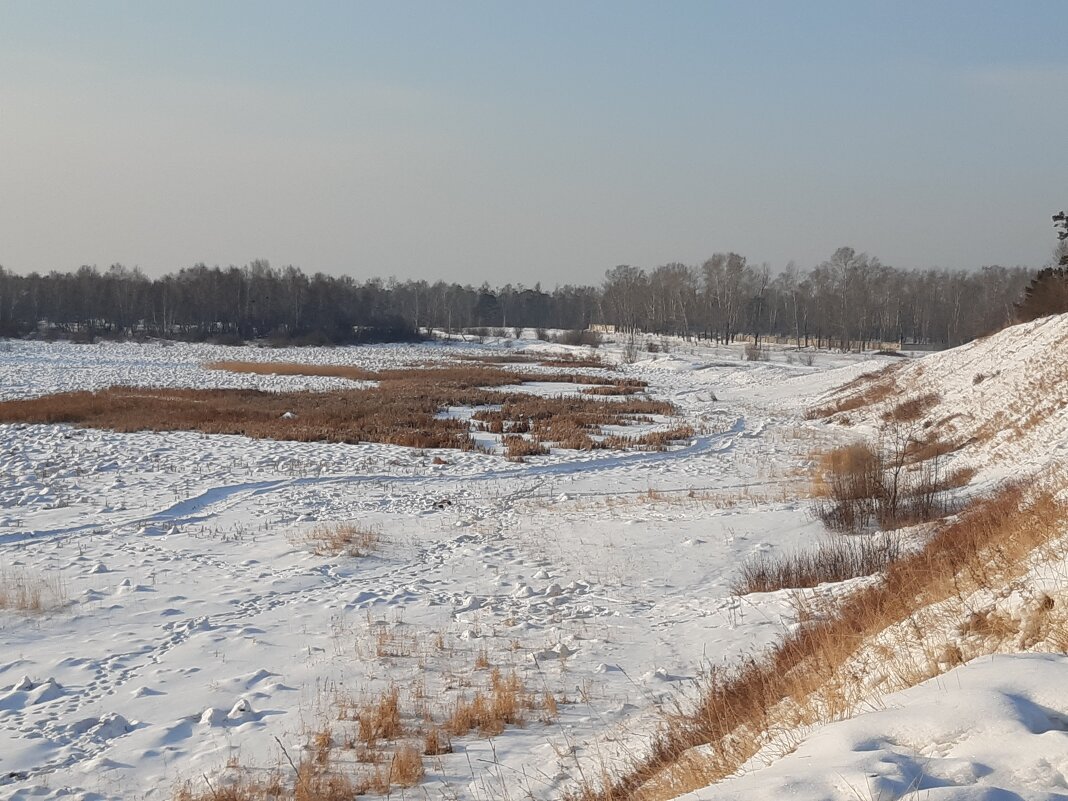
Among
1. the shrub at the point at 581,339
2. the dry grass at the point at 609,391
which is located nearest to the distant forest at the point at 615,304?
the shrub at the point at 581,339

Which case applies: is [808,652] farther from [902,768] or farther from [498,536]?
[498,536]

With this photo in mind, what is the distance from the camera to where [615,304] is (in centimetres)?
11206

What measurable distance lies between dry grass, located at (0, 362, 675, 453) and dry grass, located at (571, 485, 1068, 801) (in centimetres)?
1521

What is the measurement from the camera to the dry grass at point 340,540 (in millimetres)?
11125

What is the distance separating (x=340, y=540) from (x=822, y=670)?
7774 millimetres

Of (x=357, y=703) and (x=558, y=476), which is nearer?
(x=357, y=703)

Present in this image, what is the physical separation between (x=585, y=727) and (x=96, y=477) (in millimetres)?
14231

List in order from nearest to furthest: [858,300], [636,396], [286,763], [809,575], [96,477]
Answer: [286,763], [809,575], [96,477], [636,396], [858,300]

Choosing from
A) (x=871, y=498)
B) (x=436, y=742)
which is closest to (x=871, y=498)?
(x=871, y=498)

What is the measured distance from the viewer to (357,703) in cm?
629

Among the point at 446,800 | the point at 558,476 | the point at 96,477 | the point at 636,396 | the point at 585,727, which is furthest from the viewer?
the point at 636,396

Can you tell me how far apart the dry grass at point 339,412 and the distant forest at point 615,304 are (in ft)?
179

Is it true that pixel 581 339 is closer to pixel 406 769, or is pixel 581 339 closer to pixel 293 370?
pixel 293 370

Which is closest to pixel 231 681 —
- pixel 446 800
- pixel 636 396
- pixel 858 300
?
pixel 446 800
